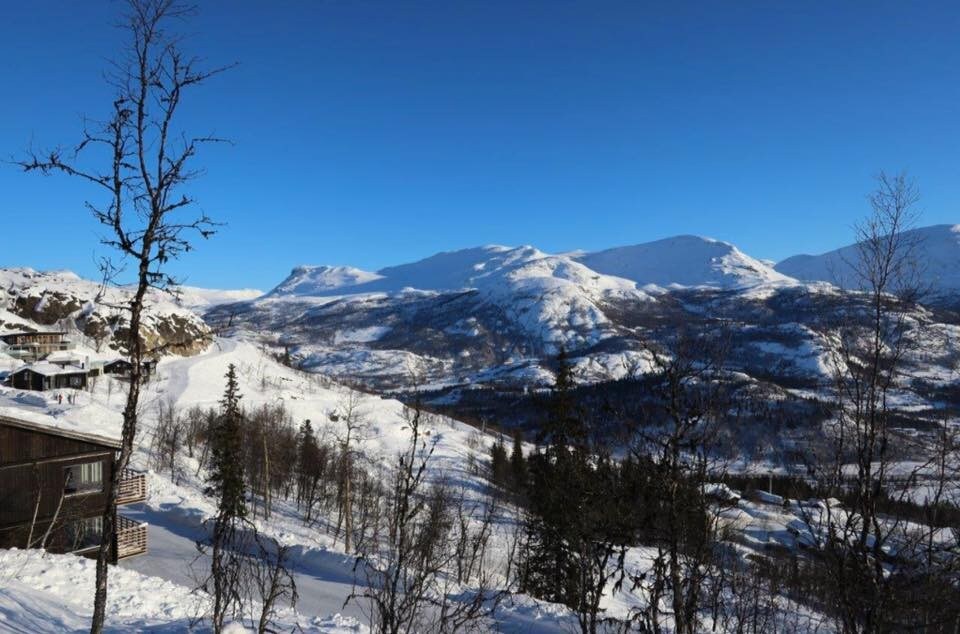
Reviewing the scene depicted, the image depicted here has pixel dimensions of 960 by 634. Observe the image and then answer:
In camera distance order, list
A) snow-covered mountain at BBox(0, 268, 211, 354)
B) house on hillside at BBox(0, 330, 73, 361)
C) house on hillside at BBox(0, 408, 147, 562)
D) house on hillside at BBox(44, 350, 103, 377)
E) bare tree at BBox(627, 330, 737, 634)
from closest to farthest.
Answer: bare tree at BBox(627, 330, 737, 634)
house on hillside at BBox(0, 408, 147, 562)
house on hillside at BBox(44, 350, 103, 377)
house on hillside at BBox(0, 330, 73, 361)
snow-covered mountain at BBox(0, 268, 211, 354)

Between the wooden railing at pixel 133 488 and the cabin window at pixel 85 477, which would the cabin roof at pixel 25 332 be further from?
the cabin window at pixel 85 477

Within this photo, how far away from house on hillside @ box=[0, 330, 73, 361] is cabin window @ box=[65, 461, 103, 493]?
73.0 m

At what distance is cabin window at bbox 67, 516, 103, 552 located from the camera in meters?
23.3

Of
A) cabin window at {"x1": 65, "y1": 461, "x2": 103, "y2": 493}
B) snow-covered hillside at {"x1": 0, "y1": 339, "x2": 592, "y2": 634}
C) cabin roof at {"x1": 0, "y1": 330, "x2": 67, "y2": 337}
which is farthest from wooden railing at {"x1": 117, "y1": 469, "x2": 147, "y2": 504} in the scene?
cabin roof at {"x1": 0, "y1": 330, "x2": 67, "y2": 337}

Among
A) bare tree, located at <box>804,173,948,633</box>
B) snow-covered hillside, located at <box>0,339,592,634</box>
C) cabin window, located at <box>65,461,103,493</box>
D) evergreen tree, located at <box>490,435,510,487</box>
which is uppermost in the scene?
bare tree, located at <box>804,173,948,633</box>

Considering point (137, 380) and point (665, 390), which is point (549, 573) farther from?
point (137, 380)

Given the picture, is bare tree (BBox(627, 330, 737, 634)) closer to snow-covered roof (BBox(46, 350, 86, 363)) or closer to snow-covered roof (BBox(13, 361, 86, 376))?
snow-covered roof (BBox(13, 361, 86, 376))

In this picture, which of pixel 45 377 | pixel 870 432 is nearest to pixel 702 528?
pixel 870 432

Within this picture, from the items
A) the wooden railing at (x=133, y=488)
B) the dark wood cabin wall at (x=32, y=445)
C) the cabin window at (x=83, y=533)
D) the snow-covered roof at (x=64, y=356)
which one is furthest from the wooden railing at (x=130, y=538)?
the snow-covered roof at (x=64, y=356)

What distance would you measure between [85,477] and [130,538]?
13.7ft

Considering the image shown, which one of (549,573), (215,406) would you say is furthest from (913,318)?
(215,406)

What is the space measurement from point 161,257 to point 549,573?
23.4m

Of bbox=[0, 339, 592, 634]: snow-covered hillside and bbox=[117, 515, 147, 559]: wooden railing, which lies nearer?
bbox=[0, 339, 592, 634]: snow-covered hillside

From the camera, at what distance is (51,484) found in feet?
74.0
